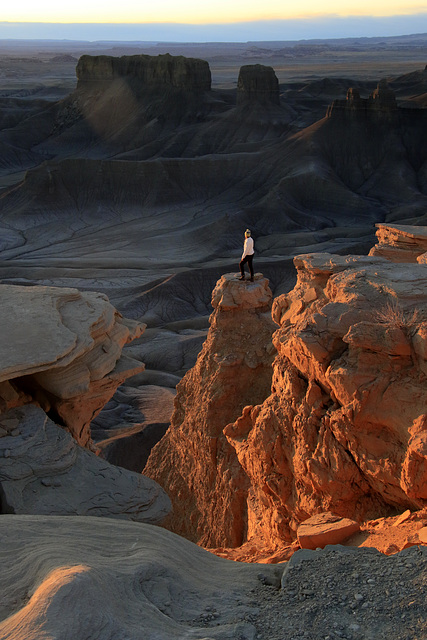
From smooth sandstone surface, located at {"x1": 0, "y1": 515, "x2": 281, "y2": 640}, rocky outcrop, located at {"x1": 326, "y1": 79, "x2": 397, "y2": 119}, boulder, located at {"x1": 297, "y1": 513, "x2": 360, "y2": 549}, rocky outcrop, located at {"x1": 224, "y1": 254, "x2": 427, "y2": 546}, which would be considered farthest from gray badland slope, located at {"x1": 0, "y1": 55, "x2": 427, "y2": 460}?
boulder, located at {"x1": 297, "y1": 513, "x2": 360, "y2": 549}

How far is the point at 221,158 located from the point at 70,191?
11719 mm

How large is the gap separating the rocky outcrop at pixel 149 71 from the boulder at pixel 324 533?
61664 millimetres

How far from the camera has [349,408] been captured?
6457 millimetres

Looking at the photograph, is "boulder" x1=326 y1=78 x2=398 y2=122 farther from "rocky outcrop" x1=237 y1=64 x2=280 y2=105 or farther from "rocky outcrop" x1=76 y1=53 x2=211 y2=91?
"rocky outcrop" x1=76 y1=53 x2=211 y2=91

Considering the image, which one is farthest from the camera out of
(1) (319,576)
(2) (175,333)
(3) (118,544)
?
(2) (175,333)

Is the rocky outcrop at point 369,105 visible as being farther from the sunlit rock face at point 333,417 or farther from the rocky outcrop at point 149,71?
the sunlit rock face at point 333,417

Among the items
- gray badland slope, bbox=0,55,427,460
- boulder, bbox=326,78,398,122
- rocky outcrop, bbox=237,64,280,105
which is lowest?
gray badland slope, bbox=0,55,427,460

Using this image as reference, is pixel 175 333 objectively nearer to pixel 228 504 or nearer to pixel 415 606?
pixel 228 504

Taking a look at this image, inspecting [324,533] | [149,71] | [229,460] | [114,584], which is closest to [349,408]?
[324,533]

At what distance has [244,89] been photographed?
2372 inches

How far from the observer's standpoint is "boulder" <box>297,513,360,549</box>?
5652 millimetres

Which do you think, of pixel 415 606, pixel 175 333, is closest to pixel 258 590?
pixel 415 606

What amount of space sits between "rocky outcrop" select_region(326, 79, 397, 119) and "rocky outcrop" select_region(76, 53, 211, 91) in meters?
18.5

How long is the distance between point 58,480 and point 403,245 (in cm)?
712
